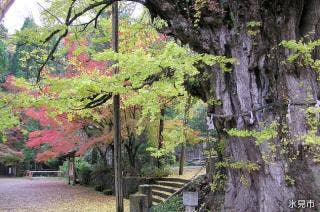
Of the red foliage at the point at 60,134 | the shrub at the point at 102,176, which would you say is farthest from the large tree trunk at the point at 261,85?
the shrub at the point at 102,176

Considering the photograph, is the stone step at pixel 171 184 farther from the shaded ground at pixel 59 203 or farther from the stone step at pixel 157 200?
the shaded ground at pixel 59 203

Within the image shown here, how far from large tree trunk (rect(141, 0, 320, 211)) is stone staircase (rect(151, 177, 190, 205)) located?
713 centimetres

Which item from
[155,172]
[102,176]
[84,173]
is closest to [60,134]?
[102,176]

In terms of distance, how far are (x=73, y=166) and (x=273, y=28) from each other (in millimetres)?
22382

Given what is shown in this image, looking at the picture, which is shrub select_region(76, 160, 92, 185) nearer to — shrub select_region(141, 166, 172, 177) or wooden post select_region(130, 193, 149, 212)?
shrub select_region(141, 166, 172, 177)

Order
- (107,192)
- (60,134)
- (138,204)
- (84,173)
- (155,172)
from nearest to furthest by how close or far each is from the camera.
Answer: (138,204) < (155,172) < (107,192) < (60,134) < (84,173)

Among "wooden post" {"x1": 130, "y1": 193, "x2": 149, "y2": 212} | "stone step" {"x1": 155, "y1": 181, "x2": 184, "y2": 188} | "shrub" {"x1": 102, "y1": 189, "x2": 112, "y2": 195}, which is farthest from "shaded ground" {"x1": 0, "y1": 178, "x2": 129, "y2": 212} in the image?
"wooden post" {"x1": 130, "y1": 193, "x2": 149, "y2": 212}

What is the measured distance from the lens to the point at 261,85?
6.91 metres

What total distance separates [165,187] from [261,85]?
30.7 feet

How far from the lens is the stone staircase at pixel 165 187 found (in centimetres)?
1462

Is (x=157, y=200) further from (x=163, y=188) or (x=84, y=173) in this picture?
(x=84, y=173)

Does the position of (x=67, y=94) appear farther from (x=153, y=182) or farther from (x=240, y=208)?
(x=153, y=182)

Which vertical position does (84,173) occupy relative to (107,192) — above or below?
above

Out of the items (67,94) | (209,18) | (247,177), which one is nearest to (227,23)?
(209,18)
